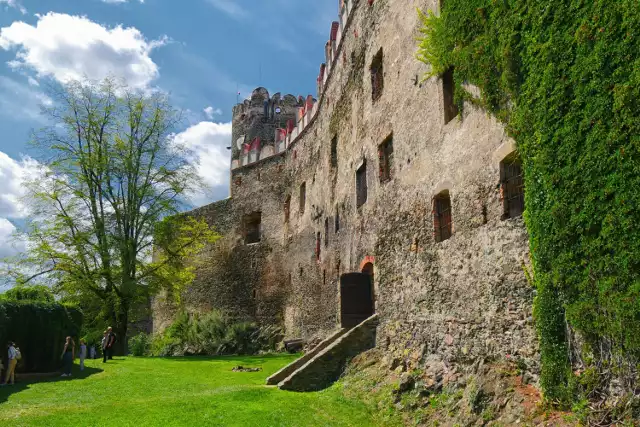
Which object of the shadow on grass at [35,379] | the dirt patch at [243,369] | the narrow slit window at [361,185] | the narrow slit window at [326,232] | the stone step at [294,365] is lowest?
the dirt patch at [243,369]

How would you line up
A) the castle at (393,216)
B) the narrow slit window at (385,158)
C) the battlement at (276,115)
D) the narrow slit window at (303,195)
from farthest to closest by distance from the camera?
the narrow slit window at (303,195) → the battlement at (276,115) → the narrow slit window at (385,158) → the castle at (393,216)

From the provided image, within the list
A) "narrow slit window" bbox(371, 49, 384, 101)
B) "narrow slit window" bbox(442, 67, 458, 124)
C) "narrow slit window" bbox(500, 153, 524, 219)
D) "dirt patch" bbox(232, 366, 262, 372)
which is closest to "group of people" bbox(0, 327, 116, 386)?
"dirt patch" bbox(232, 366, 262, 372)

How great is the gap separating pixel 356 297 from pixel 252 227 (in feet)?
51.1

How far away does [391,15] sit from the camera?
12.6 meters

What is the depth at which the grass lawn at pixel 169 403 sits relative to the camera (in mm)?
8133

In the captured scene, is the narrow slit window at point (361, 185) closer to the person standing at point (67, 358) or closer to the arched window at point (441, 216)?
the arched window at point (441, 216)

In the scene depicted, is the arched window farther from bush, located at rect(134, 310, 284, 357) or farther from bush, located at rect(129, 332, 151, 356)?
bush, located at rect(129, 332, 151, 356)

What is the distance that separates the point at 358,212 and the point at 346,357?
4588 millimetres

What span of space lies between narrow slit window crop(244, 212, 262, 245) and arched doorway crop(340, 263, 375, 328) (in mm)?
14552

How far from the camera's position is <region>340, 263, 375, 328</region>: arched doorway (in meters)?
13.0

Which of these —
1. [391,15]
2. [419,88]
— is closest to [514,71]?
[419,88]

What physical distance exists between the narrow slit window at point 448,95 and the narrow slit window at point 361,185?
185 inches

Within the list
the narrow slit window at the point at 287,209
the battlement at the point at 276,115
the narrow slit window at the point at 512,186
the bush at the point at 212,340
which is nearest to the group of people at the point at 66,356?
the bush at the point at 212,340

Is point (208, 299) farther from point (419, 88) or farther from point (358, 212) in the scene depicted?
point (419, 88)
